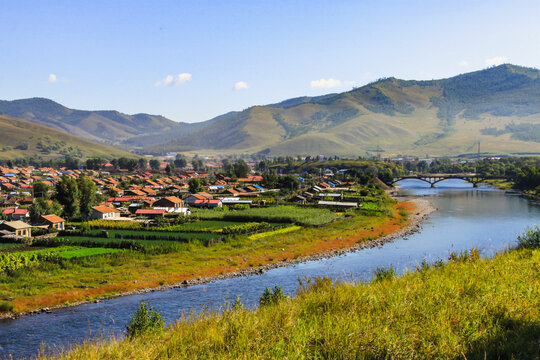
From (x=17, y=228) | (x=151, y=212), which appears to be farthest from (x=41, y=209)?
(x=151, y=212)

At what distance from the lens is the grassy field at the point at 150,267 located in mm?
28359

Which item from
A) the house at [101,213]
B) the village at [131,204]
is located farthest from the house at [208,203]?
the house at [101,213]

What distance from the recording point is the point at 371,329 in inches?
365

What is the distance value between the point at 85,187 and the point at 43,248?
17095 mm

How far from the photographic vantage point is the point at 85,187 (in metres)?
56.4

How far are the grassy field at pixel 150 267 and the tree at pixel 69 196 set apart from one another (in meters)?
21.8

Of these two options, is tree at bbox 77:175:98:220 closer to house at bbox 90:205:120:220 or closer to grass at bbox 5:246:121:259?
house at bbox 90:205:120:220

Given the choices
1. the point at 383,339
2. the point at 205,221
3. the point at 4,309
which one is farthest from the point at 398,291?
the point at 205,221

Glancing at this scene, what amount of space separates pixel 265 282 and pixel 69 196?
3413 centimetres

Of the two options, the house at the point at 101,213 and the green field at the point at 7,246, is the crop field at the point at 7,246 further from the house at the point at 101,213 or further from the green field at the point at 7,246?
the house at the point at 101,213

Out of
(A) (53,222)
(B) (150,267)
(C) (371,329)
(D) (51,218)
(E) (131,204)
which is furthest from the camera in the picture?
(E) (131,204)

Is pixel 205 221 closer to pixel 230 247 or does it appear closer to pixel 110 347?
pixel 230 247

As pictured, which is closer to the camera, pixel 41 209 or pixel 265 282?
pixel 265 282

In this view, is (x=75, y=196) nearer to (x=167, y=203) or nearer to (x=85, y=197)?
(x=85, y=197)
